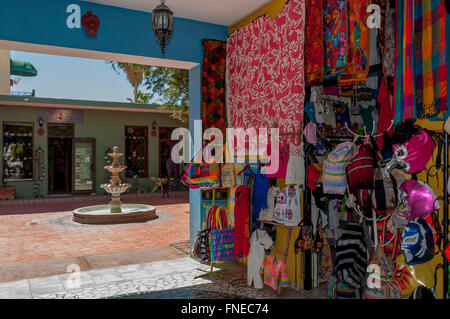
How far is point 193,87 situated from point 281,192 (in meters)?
2.64

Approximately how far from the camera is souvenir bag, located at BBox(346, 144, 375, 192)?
10.2 feet

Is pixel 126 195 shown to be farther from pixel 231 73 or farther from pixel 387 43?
pixel 387 43

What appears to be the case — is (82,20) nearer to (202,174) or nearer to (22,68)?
(202,174)

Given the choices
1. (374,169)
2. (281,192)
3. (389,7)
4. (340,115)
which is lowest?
(281,192)

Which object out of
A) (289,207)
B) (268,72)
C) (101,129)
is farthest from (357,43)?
(101,129)

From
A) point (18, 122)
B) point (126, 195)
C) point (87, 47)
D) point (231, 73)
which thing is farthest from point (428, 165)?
point (18, 122)

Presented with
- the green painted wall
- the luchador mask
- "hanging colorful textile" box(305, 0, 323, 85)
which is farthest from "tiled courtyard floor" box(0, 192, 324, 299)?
the green painted wall

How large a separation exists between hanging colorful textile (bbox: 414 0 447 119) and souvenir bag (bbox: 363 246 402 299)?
4.33 ft

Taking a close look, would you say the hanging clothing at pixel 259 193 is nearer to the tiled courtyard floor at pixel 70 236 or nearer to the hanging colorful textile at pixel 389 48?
the hanging colorful textile at pixel 389 48

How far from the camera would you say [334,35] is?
12.5 feet

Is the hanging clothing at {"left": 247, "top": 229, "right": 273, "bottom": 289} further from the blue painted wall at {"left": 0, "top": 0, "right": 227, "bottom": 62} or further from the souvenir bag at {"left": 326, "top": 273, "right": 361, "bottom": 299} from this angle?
the blue painted wall at {"left": 0, "top": 0, "right": 227, "bottom": 62}

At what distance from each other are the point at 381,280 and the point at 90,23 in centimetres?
475
